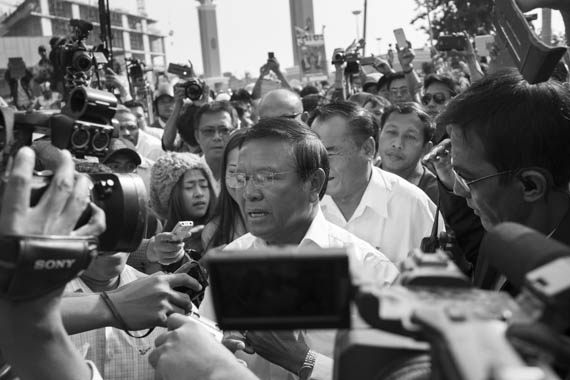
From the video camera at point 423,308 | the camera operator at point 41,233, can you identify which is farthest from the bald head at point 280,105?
the video camera at point 423,308

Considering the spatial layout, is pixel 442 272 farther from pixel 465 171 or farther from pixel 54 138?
pixel 465 171

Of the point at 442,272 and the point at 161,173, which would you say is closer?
the point at 442,272

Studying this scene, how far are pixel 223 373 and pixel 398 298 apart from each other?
73 cm

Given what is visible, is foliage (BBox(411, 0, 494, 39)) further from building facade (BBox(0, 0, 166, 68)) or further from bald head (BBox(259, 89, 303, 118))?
building facade (BBox(0, 0, 166, 68))

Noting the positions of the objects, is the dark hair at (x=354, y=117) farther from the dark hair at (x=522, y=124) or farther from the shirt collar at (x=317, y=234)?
the dark hair at (x=522, y=124)

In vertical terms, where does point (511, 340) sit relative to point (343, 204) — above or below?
above

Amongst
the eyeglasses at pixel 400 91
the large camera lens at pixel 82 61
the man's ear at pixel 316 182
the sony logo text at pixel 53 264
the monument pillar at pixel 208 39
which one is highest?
the monument pillar at pixel 208 39

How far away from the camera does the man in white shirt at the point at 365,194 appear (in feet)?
12.0

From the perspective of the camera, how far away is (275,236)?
107 inches

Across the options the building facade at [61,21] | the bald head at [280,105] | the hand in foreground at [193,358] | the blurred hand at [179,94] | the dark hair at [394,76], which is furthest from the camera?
the building facade at [61,21]

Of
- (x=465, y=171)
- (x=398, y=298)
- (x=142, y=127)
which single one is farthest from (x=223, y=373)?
(x=142, y=127)

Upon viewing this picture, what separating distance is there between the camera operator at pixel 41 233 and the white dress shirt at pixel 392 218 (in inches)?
95.9

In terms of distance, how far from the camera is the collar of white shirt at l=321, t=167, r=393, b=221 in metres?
3.73

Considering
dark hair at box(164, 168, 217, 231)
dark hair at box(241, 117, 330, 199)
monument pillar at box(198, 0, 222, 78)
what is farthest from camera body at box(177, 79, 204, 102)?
monument pillar at box(198, 0, 222, 78)
